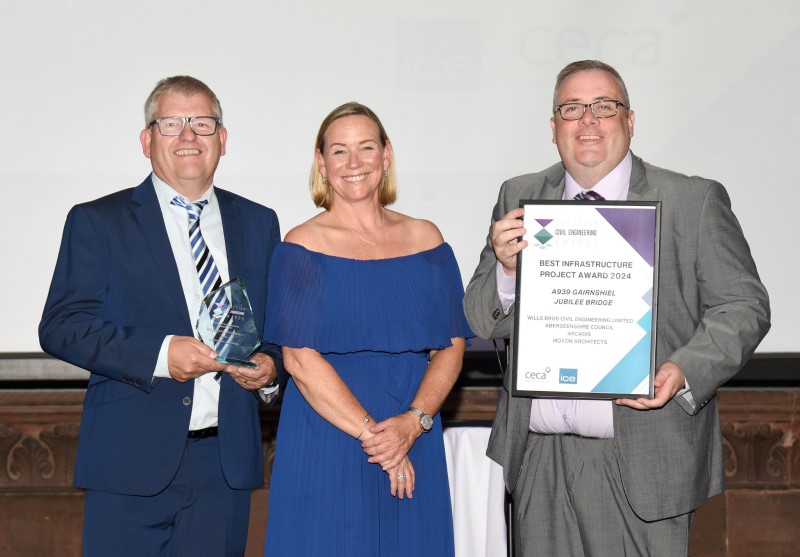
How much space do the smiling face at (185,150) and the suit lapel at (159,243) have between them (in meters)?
0.09

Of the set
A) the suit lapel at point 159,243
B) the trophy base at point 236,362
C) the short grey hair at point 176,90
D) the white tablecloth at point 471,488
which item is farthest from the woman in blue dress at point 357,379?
the white tablecloth at point 471,488

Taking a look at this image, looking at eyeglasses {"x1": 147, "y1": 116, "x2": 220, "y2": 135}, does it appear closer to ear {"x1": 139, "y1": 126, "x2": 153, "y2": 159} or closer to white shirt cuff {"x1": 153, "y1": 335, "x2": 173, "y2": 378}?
ear {"x1": 139, "y1": 126, "x2": 153, "y2": 159}


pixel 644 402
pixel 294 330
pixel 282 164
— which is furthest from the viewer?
pixel 282 164

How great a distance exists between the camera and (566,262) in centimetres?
239

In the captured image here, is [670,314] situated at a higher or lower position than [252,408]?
higher

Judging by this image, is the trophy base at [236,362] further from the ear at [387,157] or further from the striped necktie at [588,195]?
→ the striped necktie at [588,195]

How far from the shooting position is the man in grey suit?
2.41 metres

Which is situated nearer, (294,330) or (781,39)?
(294,330)

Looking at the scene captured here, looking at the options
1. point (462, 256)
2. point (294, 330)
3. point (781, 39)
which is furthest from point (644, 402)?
point (781, 39)

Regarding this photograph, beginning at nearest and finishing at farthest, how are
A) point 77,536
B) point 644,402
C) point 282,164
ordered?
point 644,402 → point 282,164 → point 77,536

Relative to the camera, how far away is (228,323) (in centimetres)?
262

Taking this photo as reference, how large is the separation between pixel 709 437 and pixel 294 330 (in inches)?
43.7

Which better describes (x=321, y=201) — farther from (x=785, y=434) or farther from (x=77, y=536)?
(x=785, y=434)

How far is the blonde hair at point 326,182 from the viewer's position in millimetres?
→ 2875
